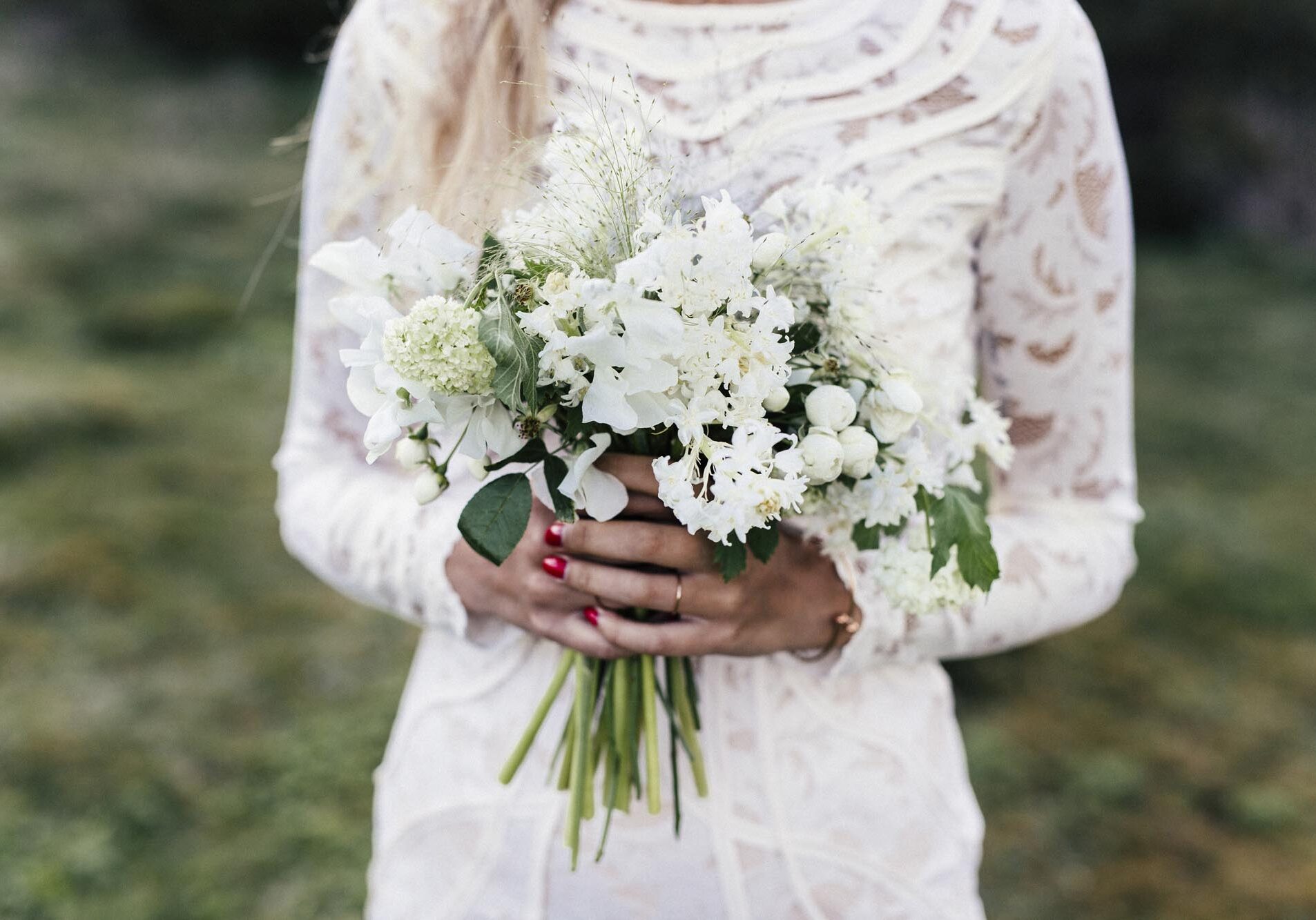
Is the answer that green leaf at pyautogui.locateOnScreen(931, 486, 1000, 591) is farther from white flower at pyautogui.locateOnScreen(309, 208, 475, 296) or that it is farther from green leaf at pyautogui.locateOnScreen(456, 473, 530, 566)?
white flower at pyautogui.locateOnScreen(309, 208, 475, 296)

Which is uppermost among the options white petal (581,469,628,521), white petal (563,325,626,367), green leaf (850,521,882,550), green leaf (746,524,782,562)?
white petal (563,325,626,367)

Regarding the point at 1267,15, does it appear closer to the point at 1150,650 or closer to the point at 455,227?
the point at 1150,650

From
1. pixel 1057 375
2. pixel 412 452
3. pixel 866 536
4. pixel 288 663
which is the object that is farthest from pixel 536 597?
pixel 288 663

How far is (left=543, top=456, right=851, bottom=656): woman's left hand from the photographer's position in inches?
49.3

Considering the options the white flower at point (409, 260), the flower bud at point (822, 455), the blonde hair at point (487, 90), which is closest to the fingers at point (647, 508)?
the flower bud at point (822, 455)

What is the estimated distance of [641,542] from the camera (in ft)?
4.10

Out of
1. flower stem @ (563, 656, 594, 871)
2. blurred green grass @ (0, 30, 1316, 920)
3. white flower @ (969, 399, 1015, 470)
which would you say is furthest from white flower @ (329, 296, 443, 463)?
blurred green grass @ (0, 30, 1316, 920)

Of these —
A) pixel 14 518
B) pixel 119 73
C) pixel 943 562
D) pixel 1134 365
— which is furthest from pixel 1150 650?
pixel 119 73

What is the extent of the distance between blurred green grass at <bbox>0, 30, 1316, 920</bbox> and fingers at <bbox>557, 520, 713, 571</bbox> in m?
2.58

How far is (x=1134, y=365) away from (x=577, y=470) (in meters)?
7.22

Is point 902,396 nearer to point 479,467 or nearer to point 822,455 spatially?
point 822,455

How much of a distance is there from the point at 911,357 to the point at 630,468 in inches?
14.5

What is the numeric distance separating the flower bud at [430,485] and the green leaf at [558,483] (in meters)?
0.10

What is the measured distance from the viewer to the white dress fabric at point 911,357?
1426 mm
